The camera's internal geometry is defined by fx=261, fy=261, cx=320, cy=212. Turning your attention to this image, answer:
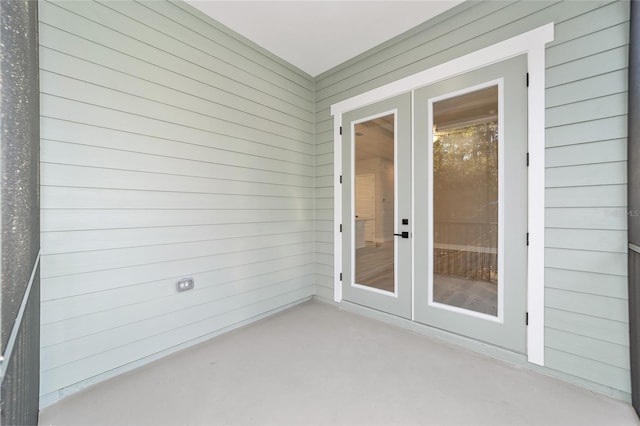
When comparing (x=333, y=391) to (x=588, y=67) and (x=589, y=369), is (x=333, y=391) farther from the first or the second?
(x=588, y=67)

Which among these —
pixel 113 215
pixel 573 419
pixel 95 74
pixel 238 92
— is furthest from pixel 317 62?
pixel 573 419

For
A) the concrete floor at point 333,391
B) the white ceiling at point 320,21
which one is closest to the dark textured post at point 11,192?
the concrete floor at point 333,391

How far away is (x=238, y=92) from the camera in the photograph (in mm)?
2818

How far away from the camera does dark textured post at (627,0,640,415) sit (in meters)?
1.60

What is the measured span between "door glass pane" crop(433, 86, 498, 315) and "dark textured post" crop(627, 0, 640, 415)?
0.75 m

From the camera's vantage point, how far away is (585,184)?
1.86m

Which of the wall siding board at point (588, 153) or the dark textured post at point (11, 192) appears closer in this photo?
the dark textured post at point (11, 192)

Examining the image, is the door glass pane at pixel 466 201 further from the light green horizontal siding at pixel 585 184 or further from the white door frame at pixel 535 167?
the light green horizontal siding at pixel 585 184

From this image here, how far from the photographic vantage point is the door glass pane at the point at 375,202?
9.66 feet

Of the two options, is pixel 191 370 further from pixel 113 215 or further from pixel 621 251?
pixel 621 251

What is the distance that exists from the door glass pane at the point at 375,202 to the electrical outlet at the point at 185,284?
6.10ft

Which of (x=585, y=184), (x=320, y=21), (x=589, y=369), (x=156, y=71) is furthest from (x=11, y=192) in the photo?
(x=589, y=369)

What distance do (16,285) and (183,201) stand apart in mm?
1658

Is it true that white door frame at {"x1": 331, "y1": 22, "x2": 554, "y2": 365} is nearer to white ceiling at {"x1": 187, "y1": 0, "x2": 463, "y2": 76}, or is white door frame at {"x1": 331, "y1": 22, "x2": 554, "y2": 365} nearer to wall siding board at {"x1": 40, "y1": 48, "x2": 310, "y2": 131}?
white ceiling at {"x1": 187, "y1": 0, "x2": 463, "y2": 76}
